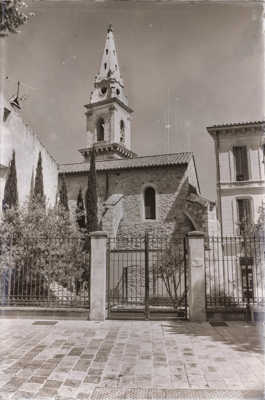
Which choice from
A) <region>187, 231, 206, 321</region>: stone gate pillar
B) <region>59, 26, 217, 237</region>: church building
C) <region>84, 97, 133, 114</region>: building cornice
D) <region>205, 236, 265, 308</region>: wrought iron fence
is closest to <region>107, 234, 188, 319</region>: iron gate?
<region>187, 231, 206, 321</region>: stone gate pillar

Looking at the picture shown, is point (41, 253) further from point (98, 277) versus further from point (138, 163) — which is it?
point (138, 163)

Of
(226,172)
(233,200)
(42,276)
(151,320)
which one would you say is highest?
(226,172)

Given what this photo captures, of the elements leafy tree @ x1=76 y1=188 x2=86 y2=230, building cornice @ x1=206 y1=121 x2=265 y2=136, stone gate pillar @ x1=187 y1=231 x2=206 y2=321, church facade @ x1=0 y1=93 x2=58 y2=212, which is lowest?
stone gate pillar @ x1=187 y1=231 x2=206 y2=321

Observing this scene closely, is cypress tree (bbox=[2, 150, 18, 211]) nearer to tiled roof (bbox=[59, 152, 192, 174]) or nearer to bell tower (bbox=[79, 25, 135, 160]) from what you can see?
tiled roof (bbox=[59, 152, 192, 174])

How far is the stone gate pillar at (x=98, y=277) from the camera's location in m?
8.59

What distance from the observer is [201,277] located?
8477mm

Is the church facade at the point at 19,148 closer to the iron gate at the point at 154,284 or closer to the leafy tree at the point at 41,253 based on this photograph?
the leafy tree at the point at 41,253

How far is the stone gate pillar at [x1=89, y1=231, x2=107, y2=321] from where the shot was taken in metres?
8.59

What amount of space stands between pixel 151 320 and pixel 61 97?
20.0ft

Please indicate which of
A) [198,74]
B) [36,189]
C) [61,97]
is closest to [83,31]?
[61,97]

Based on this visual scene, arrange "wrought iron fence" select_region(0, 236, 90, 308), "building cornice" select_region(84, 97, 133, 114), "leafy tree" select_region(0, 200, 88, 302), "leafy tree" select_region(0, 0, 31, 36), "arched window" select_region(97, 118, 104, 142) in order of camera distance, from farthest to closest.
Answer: "arched window" select_region(97, 118, 104, 142) < "building cornice" select_region(84, 97, 133, 114) < "leafy tree" select_region(0, 200, 88, 302) < "wrought iron fence" select_region(0, 236, 90, 308) < "leafy tree" select_region(0, 0, 31, 36)

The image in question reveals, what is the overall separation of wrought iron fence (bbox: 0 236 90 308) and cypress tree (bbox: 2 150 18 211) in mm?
2835

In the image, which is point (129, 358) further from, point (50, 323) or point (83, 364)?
point (50, 323)

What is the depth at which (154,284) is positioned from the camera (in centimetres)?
1306
